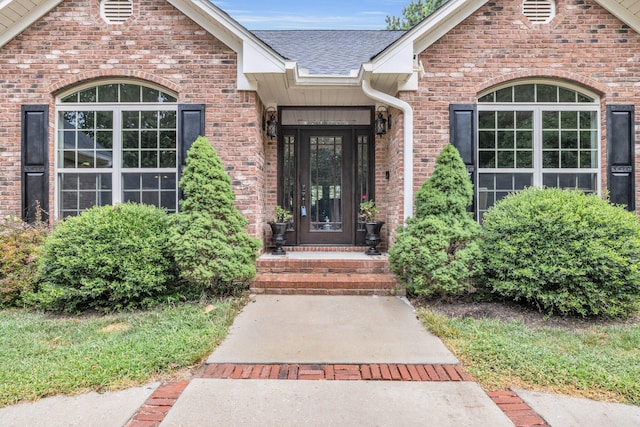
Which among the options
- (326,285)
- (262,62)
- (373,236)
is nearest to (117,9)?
(262,62)

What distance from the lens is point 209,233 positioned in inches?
171

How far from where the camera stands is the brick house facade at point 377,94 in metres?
5.16

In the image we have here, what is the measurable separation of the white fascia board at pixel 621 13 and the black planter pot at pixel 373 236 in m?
4.56

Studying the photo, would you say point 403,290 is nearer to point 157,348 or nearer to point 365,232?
point 365,232

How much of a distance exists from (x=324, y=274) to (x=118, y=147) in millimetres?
3690

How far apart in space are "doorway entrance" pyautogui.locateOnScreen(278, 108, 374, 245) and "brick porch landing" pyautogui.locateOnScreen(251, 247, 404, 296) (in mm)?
687

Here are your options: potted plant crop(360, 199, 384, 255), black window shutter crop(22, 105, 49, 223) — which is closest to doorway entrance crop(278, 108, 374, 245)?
potted plant crop(360, 199, 384, 255)

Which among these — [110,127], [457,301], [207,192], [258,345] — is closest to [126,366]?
[258,345]

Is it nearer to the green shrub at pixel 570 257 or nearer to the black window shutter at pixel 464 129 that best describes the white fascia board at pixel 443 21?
the black window shutter at pixel 464 129

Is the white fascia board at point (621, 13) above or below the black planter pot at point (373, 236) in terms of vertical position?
above

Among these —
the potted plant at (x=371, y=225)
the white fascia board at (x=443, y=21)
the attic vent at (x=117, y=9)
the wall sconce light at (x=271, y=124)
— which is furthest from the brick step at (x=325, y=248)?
the attic vent at (x=117, y=9)

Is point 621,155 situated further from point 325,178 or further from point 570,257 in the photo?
point 325,178

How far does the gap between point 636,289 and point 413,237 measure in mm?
2393

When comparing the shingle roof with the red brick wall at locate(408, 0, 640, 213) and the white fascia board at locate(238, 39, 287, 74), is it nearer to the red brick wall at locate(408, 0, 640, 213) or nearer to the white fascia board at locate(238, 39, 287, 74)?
the white fascia board at locate(238, 39, 287, 74)
